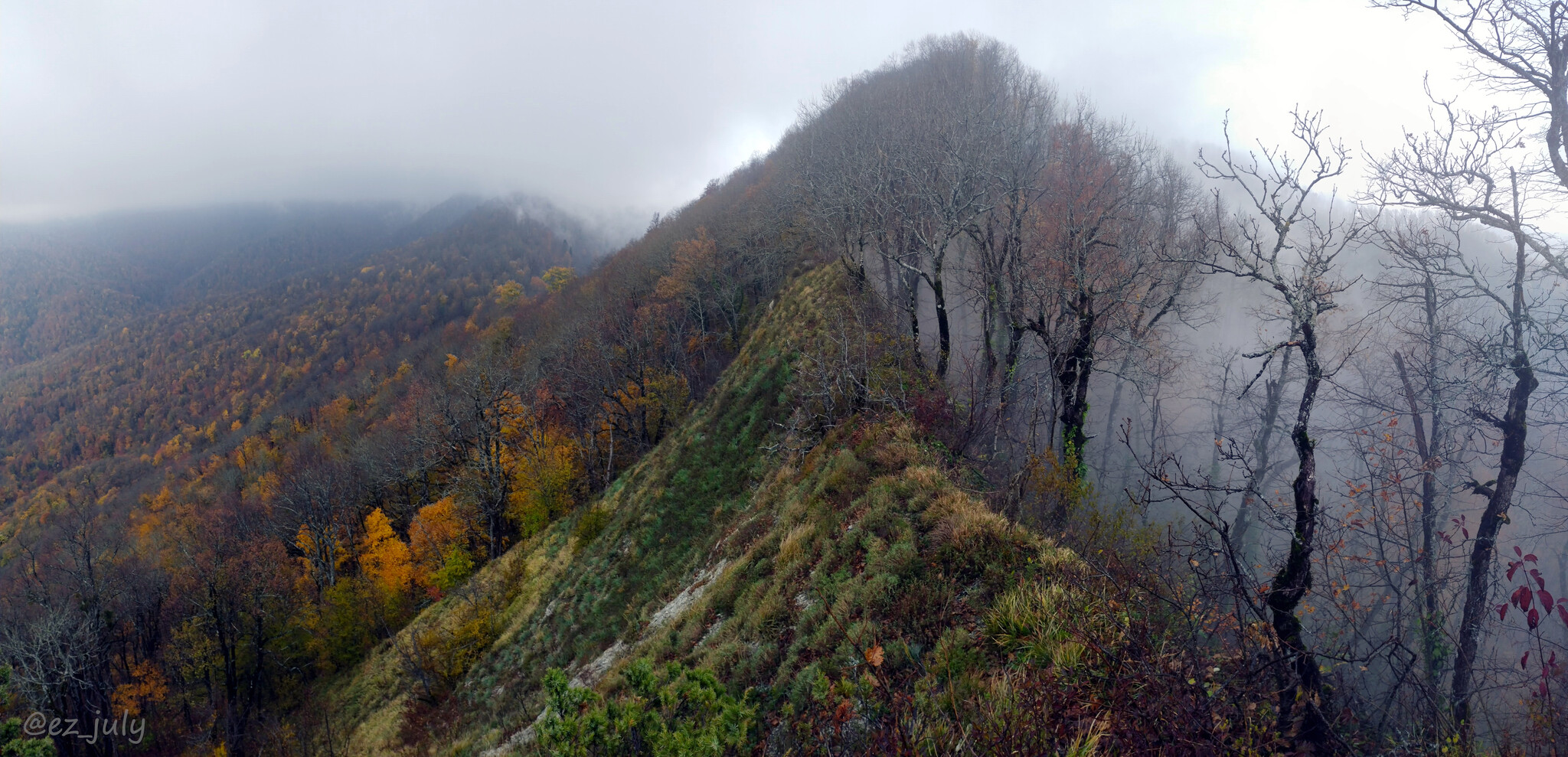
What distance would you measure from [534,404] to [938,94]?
31504 mm

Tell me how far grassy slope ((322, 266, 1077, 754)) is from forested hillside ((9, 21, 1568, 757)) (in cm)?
9

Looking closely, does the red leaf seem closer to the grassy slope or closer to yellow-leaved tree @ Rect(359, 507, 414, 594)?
the grassy slope

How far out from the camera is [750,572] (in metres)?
9.18

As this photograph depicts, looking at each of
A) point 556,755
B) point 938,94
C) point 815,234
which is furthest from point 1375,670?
point 938,94

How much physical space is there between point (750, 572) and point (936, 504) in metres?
3.51

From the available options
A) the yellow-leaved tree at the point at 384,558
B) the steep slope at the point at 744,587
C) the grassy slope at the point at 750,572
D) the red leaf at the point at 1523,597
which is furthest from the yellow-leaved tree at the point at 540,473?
the red leaf at the point at 1523,597

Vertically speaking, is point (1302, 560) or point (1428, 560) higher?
point (1302, 560)

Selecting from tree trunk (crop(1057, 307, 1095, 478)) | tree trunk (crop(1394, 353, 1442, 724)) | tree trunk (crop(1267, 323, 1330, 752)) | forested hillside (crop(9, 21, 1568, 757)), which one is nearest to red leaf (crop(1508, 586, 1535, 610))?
forested hillside (crop(9, 21, 1568, 757))

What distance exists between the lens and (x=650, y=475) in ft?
64.1

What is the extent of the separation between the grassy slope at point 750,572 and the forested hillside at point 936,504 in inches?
3.4

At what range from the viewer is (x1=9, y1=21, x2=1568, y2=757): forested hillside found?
536 cm

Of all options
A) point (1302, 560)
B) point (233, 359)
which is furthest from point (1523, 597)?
point (233, 359)

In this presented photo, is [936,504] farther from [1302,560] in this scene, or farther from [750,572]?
[1302,560]

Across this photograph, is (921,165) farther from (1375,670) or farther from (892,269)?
(1375,670)
